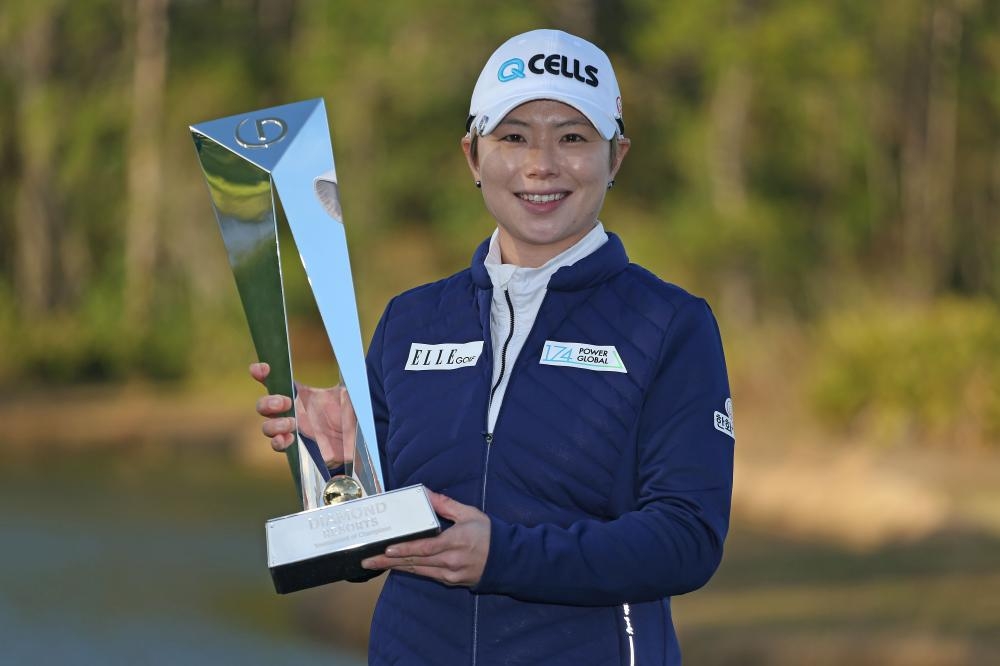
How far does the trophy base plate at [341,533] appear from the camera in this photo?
1739 mm

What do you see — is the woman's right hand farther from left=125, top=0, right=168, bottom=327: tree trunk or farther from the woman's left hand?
left=125, top=0, right=168, bottom=327: tree trunk

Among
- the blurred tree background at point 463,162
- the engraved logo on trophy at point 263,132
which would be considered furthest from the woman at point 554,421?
the blurred tree background at point 463,162

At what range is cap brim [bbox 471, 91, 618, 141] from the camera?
6.45 feet

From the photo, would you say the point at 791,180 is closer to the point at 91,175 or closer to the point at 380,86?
the point at 380,86

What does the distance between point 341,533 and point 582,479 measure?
0.31 m

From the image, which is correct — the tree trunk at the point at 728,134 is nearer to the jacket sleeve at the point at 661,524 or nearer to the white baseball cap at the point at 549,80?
the white baseball cap at the point at 549,80

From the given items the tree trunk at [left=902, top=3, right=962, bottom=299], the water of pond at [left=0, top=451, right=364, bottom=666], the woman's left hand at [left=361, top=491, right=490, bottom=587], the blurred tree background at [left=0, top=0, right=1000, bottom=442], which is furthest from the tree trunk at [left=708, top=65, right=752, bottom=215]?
the woman's left hand at [left=361, top=491, right=490, bottom=587]

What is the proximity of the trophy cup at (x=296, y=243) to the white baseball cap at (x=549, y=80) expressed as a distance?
208 millimetres

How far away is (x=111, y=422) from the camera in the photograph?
16781mm

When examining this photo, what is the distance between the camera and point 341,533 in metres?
1.77

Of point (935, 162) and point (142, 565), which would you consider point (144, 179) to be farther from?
point (142, 565)

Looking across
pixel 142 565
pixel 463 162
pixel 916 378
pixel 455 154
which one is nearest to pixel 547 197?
pixel 142 565

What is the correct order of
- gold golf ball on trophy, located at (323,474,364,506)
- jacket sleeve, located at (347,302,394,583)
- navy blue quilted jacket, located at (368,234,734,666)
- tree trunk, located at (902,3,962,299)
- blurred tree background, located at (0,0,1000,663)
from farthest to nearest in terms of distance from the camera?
tree trunk, located at (902,3,962,299)
blurred tree background, located at (0,0,1000,663)
jacket sleeve, located at (347,302,394,583)
gold golf ball on trophy, located at (323,474,364,506)
navy blue quilted jacket, located at (368,234,734,666)

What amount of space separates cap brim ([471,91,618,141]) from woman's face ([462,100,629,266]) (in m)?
0.02
